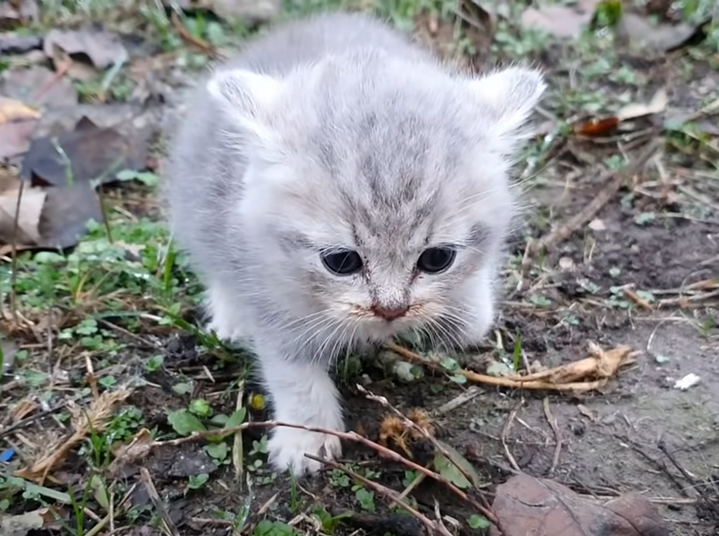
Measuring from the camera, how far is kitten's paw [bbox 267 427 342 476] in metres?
2.13

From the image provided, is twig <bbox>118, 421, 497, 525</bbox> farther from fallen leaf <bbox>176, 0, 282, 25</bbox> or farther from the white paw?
fallen leaf <bbox>176, 0, 282, 25</bbox>

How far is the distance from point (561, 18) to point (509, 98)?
6.40ft

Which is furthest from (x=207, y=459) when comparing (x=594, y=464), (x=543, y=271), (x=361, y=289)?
(x=543, y=271)

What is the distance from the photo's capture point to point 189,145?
101 inches

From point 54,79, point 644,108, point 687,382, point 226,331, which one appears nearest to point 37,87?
point 54,79

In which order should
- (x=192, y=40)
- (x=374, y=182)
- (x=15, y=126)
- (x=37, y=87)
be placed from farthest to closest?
(x=192, y=40) → (x=37, y=87) → (x=15, y=126) → (x=374, y=182)

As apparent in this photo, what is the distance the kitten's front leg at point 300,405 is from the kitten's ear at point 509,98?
0.74m

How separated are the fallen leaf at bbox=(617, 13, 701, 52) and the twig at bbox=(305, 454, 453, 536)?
2.41 metres

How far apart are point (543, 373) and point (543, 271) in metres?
0.45

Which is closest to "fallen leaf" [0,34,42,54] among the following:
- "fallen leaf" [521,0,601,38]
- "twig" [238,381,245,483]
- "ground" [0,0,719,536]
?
"ground" [0,0,719,536]

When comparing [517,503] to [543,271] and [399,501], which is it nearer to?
[399,501]

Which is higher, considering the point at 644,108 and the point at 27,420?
the point at 644,108

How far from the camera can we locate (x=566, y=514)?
1837mm

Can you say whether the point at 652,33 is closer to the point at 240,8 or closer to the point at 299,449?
the point at 240,8
